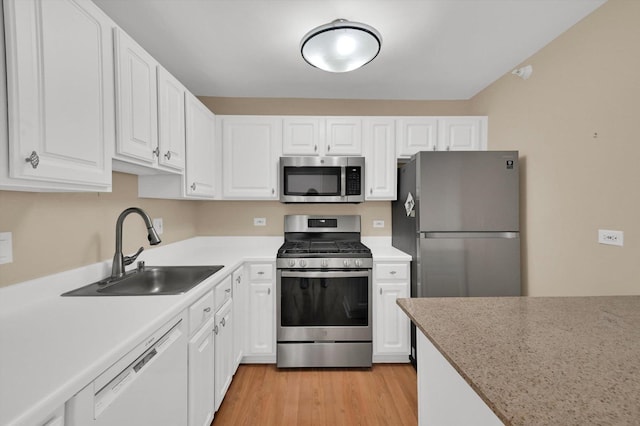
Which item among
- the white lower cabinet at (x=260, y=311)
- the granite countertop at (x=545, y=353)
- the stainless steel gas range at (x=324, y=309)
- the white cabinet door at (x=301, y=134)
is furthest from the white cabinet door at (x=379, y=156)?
the granite countertop at (x=545, y=353)

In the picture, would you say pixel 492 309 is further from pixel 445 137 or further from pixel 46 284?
pixel 445 137

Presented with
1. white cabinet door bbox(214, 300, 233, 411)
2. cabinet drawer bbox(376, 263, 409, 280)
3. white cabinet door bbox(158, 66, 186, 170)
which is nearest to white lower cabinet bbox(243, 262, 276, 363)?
white cabinet door bbox(214, 300, 233, 411)

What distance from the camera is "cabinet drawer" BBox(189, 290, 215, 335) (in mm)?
1359

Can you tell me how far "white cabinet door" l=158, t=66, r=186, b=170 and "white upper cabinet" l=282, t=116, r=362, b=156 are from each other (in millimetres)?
925

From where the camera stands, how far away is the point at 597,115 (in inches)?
65.7

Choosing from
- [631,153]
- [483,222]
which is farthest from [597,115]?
[483,222]

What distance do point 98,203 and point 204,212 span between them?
1340mm

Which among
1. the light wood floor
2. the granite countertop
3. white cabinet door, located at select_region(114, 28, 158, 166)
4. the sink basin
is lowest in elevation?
the light wood floor

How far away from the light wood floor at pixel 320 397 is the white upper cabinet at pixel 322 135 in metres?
1.87

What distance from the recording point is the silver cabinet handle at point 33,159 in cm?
87

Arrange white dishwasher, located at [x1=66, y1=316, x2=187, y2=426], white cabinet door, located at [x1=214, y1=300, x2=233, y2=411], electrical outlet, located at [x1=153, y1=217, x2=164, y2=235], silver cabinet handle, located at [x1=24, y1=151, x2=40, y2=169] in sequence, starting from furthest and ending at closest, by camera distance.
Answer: electrical outlet, located at [x1=153, y1=217, x2=164, y2=235], white cabinet door, located at [x1=214, y1=300, x2=233, y2=411], silver cabinet handle, located at [x1=24, y1=151, x2=40, y2=169], white dishwasher, located at [x1=66, y1=316, x2=187, y2=426]

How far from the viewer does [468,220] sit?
214cm

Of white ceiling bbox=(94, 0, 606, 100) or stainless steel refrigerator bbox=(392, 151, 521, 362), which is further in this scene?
stainless steel refrigerator bbox=(392, 151, 521, 362)

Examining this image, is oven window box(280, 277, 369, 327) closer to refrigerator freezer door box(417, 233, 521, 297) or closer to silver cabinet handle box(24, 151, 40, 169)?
refrigerator freezer door box(417, 233, 521, 297)
